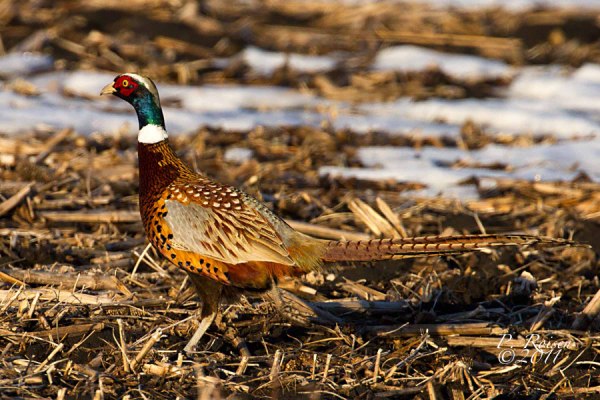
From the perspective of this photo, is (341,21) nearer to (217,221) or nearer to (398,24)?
(398,24)

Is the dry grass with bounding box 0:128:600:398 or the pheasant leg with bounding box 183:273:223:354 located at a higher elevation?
the pheasant leg with bounding box 183:273:223:354

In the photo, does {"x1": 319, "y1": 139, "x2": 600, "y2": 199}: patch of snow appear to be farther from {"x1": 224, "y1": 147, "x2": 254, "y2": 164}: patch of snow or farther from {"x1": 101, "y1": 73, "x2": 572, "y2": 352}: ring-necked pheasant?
{"x1": 101, "y1": 73, "x2": 572, "y2": 352}: ring-necked pheasant

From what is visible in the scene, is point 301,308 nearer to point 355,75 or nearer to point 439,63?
point 355,75

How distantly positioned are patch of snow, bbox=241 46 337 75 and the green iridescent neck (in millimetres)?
4554

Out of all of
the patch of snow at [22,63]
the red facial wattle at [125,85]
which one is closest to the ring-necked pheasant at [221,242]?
the red facial wattle at [125,85]

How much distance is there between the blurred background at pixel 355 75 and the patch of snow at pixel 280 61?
0.02 m

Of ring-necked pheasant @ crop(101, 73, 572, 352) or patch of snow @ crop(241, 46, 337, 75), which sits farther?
patch of snow @ crop(241, 46, 337, 75)

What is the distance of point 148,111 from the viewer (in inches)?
164

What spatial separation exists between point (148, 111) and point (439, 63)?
5.52 metres

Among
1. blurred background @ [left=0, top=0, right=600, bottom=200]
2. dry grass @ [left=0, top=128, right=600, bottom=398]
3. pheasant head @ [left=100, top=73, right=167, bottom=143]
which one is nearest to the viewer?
dry grass @ [left=0, top=128, right=600, bottom=398]

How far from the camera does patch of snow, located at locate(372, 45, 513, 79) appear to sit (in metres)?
9.09

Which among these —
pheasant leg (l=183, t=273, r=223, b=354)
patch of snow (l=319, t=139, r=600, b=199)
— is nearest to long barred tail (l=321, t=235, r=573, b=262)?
pheasant leg (l=183, t=273, r=223, b=354)

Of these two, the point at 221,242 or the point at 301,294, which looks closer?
the point at 221,242

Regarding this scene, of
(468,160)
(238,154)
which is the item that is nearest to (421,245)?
(238,154)
